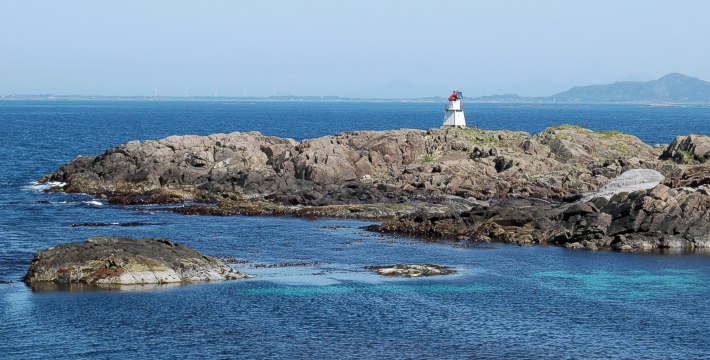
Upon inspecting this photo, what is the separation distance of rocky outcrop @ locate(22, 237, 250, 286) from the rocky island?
2170 cm

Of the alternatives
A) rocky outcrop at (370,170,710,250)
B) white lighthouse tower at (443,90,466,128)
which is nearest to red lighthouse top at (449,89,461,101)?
white lighthouse tower at (443,90,466,128)

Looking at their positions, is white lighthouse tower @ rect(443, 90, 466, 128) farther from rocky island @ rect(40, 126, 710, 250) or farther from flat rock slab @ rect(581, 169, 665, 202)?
flat rock slab @ rect(581, 169, 665, 202)

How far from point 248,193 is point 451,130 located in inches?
1191

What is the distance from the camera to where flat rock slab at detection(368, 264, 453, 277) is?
182 ft

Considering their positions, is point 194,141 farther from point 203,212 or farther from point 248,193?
point 203,212

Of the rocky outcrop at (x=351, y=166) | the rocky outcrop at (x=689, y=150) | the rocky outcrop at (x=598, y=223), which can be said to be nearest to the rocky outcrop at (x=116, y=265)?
the rocky outcrop at (x=598, y=223)

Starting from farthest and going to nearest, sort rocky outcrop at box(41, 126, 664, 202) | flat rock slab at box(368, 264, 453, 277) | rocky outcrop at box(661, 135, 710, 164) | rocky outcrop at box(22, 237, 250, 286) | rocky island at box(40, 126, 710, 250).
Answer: rocky outcrop at box(661, 135, 710, 164), rocky outcrop at box(41, 126, 664, 202), rocky island at box(40, 126, 710, 250), flat rock slab at box(368, 264, 453, 277), rocky outcrop at box(22, 237, 250, 286)

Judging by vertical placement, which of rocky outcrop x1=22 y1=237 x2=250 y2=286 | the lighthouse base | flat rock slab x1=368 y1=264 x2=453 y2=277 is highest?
the lighthouse base

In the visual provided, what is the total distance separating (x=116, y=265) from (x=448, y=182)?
1629 inches

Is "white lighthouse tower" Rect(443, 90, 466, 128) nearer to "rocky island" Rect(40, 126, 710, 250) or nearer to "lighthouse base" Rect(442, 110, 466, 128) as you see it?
"lighthouse base" Rect(442, 110, 466, 128)

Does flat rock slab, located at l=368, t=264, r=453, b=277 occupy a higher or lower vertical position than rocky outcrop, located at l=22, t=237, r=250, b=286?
lower

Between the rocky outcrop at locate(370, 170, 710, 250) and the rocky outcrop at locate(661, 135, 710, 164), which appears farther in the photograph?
the rocky outcrop at locate(661, 135, 710, 164)

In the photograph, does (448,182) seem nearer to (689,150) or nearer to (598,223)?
(598,223)

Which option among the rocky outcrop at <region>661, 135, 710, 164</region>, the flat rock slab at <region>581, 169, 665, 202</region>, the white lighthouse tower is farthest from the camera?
the white lighthouse tower
